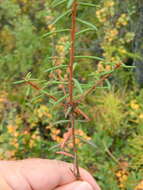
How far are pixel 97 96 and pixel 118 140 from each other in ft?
1.24

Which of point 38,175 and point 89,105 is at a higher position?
point 89,105

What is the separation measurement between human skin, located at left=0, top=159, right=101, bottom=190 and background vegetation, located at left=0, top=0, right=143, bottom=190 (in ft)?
1.14

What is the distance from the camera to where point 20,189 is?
144 centimetres

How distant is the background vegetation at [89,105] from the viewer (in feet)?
6.62

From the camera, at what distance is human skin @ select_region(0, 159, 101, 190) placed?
4.68 ft

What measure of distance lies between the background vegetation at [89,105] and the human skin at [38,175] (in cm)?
35

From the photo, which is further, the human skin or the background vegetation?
the background vegetation

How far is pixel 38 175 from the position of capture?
1.51 m

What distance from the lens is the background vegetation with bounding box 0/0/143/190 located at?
6.62ft

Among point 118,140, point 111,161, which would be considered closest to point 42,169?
point 111,161

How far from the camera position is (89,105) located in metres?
2.32

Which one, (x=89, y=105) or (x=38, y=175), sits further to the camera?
(x=89, y=105)

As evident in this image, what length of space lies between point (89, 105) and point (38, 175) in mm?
939

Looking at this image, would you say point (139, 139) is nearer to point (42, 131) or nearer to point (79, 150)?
point (79, 150)
